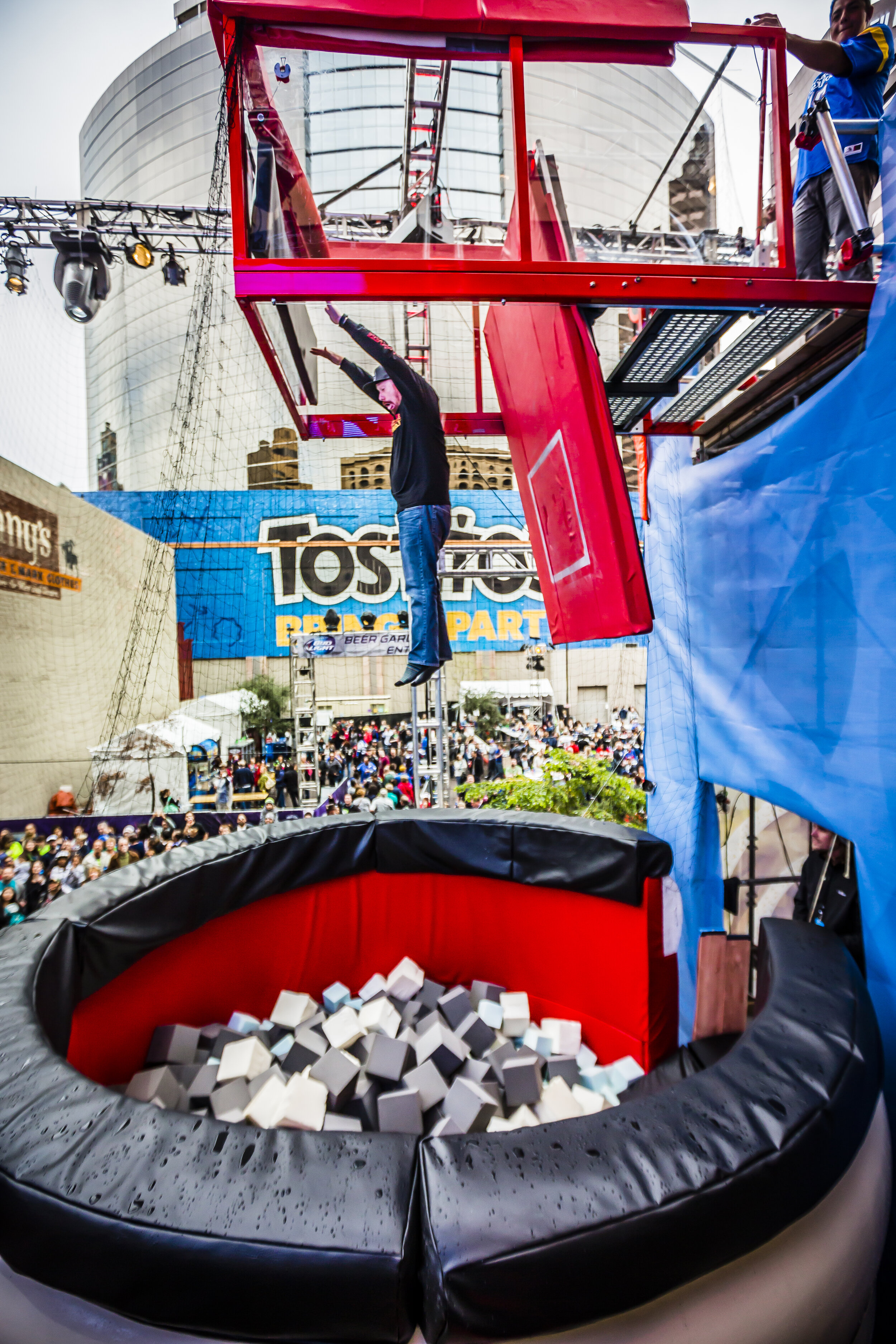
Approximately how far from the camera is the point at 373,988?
11.7ft

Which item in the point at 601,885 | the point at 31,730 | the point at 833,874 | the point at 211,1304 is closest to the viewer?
the point at 211,1304

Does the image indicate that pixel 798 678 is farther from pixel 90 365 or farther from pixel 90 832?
pixel 90 365

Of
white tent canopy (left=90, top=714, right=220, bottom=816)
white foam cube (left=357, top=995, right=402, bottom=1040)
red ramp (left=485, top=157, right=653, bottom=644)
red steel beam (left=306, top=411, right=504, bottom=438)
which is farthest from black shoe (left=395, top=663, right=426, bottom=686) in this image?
white tent canopy (left=90, top=714, right=220, bottom=816)

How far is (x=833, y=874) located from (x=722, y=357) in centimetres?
254

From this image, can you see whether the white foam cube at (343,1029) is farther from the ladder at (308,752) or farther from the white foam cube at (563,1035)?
the ladder at (308,752)

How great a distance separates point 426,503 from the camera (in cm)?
353

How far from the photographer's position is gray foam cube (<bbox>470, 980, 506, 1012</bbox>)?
3.60 metres

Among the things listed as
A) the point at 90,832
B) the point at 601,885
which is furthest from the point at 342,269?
the point at 90,832

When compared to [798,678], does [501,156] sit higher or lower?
higher

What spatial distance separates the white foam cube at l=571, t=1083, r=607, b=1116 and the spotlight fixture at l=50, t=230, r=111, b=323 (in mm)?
10760

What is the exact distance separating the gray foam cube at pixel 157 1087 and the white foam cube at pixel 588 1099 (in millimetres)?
1881

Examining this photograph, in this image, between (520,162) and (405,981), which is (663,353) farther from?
(405,981)

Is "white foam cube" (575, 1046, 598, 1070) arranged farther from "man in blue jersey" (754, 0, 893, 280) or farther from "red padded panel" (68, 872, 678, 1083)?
"man in blue jersey" (754, 0, 893, 280)

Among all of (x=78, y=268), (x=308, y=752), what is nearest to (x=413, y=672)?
(x=308, y=752)
